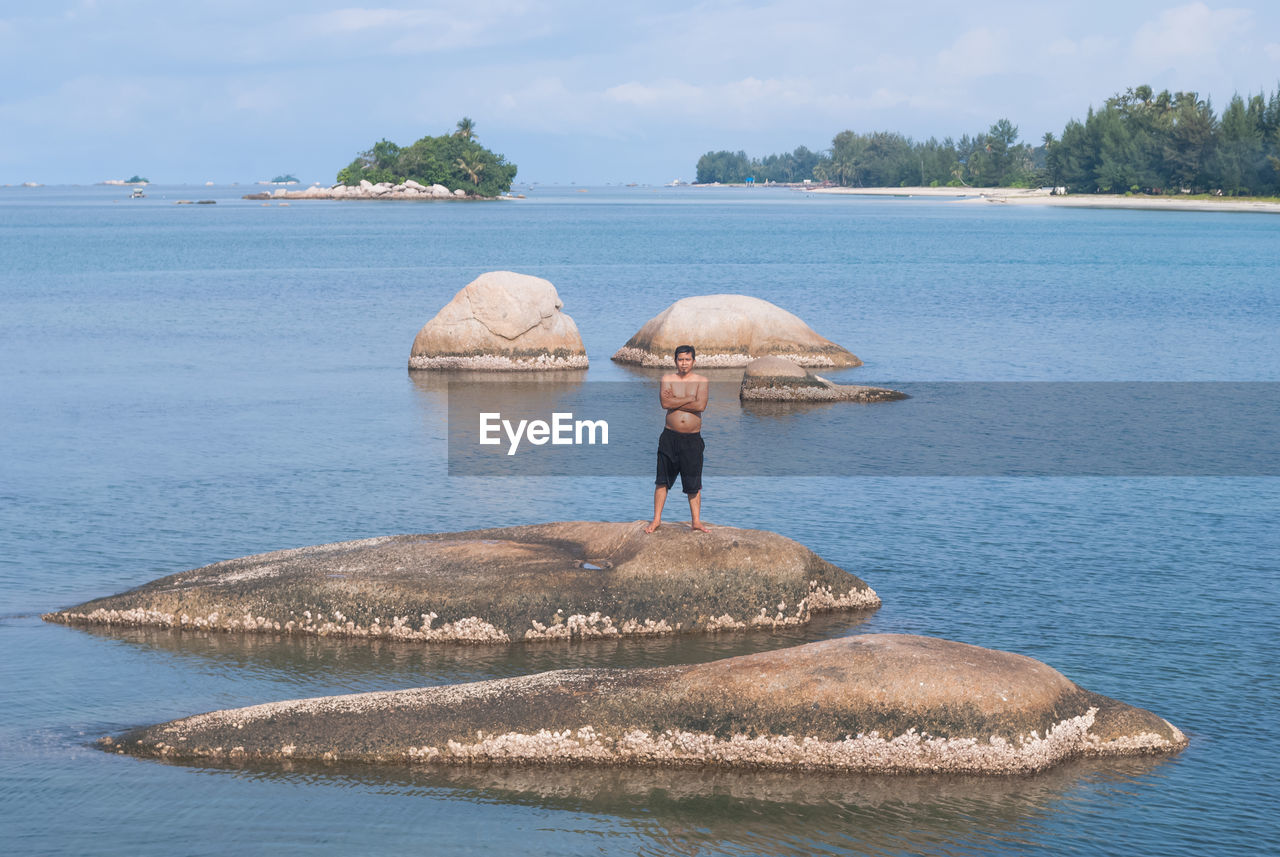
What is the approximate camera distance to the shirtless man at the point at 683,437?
51.7ft

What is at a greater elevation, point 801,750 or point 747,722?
point 747,722

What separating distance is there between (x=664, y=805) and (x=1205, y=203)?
557ft

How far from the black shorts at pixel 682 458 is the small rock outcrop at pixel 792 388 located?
15585 millimetres

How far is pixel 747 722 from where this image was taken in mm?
11883

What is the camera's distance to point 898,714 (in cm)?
1174

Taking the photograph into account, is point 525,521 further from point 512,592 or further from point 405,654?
point 405,654

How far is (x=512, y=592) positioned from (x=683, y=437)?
9.27 feet

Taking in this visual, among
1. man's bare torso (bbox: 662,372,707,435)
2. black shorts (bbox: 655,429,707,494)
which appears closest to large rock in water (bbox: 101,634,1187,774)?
black shorts (bbox: 655,429,707,494)

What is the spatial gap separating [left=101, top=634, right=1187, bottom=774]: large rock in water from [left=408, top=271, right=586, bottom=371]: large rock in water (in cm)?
2432

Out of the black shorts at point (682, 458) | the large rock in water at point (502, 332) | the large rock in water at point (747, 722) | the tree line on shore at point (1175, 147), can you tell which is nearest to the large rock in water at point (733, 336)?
the large rock in water at point (502, 332)

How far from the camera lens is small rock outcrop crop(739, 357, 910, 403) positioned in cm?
3175

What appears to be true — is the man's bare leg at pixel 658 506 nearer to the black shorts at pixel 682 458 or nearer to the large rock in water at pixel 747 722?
the black shorts at pixel 682 458

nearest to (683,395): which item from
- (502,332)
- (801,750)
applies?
(801,750)

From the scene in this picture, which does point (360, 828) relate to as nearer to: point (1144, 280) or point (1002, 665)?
point (1002, 665)
